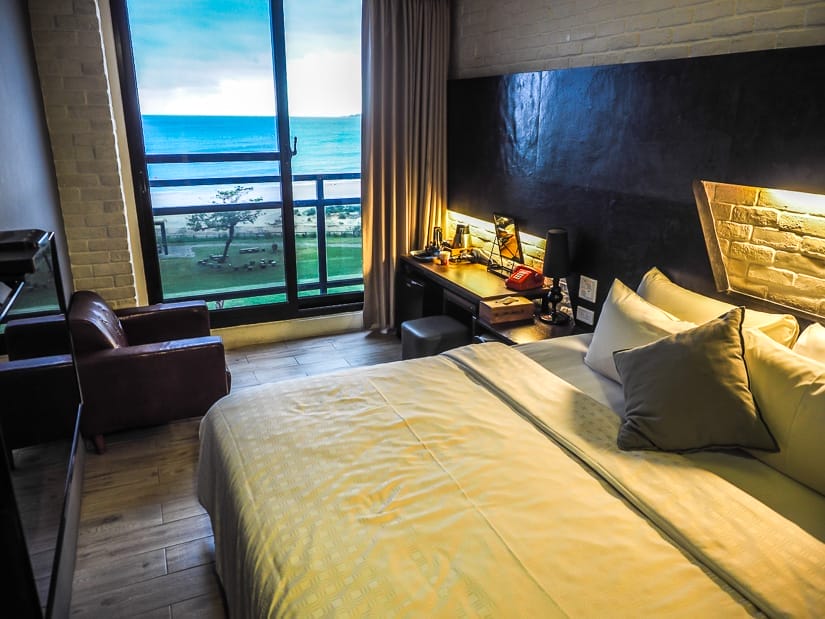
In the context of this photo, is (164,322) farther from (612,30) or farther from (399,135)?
(612,30)

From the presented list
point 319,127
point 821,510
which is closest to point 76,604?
point 821,510

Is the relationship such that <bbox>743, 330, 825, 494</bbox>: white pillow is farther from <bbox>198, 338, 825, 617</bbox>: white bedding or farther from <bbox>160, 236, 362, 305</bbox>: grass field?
<bbox>160, 236, 362, 305</bbox>: grass field

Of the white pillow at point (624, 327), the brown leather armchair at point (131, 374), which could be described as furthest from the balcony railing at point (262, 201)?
the white pillow at point (624, 327)

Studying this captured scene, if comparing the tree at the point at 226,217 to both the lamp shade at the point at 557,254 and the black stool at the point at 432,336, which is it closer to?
the black stool at the point at 432,336

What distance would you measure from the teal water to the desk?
1108 mm

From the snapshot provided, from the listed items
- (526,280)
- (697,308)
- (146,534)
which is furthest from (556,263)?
(146,534)

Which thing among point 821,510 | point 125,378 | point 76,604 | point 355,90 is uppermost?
point 355,90

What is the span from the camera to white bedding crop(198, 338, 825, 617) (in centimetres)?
138

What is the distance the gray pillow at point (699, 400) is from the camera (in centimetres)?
186

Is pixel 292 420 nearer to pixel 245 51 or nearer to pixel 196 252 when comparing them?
pixel 196 252

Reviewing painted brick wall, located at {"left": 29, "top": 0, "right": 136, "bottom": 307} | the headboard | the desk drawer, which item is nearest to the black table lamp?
the headboard

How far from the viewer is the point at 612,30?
2949 millimetres

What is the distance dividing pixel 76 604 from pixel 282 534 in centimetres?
110

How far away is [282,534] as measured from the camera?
159 cm
